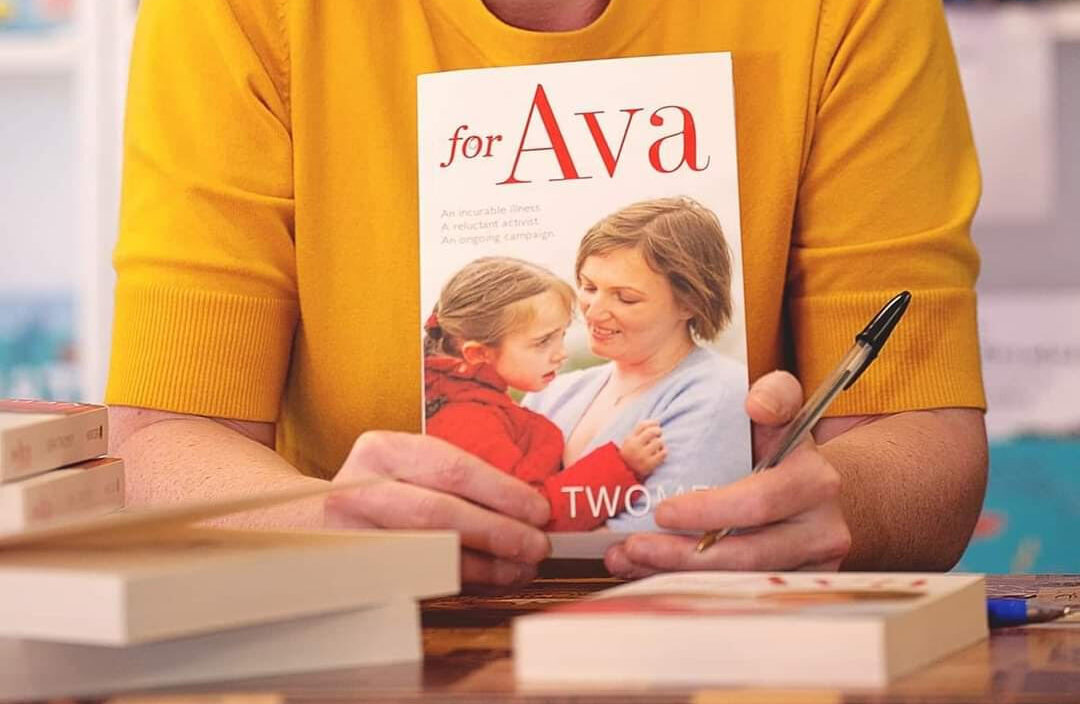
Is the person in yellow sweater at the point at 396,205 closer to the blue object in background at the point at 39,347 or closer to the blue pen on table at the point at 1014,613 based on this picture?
the blue pen on table at the point at 1014,613

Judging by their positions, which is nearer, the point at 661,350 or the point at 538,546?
the point at 538,546

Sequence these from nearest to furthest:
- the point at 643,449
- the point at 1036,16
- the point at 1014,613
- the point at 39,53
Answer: the point at 1014,613
the point at 643,449
the point at 1036,16
the point at 39,53

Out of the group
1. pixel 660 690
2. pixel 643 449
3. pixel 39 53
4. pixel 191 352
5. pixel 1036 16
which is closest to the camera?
pixel 660 690

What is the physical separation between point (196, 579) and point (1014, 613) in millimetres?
461

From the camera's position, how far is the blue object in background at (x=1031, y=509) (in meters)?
2.54

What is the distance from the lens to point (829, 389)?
96 centimetres

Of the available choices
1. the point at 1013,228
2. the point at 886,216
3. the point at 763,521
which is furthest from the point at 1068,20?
the point at 763,521

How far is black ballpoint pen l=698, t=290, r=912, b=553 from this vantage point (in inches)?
37.8

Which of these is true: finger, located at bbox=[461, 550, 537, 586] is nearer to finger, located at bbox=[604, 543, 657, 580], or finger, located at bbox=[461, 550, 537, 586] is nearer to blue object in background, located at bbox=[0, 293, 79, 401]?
finger, located at bbox=[604, 543, 657, 580]

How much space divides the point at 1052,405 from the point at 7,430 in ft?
6.94

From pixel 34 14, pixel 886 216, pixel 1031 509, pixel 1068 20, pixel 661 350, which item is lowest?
pixel 1031 509

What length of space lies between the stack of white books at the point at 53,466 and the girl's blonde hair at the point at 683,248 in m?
0.37

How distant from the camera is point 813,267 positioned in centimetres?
133

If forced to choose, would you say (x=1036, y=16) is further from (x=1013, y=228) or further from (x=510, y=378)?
(x=510, y=378)
